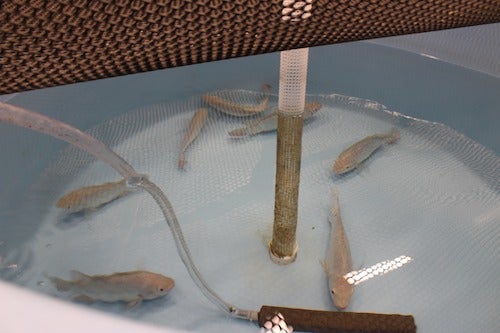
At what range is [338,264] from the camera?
1168mm

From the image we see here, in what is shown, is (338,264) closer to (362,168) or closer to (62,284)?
(362,168)

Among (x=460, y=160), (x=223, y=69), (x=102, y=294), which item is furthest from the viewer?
(x=223, y=69)

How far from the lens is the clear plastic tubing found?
71 cm

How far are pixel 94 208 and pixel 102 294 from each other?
0.32m

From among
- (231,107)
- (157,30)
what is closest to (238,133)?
(231,107)

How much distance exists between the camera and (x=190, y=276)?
1.18 meters

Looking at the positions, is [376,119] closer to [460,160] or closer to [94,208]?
[460,160]

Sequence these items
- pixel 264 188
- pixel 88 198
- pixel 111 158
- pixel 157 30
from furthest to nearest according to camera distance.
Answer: pixel 264 188, pixel 88 198, pixel 111 158, pixel 157 30

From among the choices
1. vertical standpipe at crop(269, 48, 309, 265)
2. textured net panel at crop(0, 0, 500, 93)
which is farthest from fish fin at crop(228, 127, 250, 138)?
textured net panel at crop(0, 0, 500, 93)

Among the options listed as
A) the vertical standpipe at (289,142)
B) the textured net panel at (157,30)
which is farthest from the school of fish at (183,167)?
the textured net panel at (157,30)

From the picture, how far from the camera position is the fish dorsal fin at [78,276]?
1.11m

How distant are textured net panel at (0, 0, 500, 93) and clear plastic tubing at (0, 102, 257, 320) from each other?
9.8 inches

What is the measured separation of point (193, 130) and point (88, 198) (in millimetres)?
426

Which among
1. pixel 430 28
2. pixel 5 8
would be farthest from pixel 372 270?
pixel 5 8
